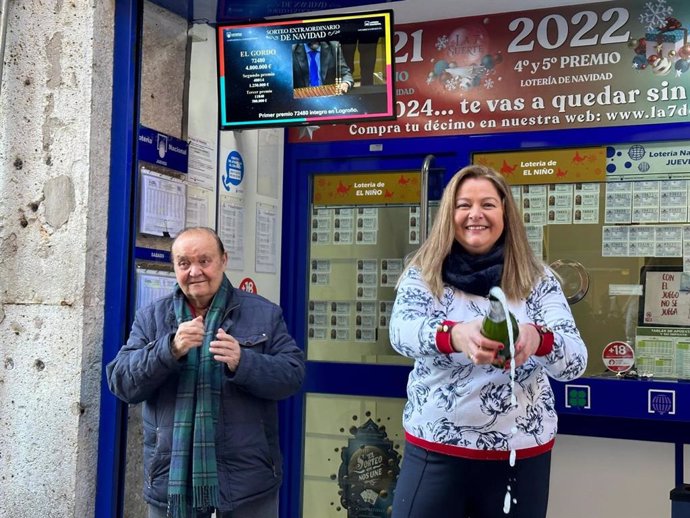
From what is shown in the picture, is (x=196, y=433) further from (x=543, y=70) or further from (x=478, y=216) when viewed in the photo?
(x=543, y=70)

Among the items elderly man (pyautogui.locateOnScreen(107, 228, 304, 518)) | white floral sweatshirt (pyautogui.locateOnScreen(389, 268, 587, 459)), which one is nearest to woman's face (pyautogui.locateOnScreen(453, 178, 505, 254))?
white floral sweatshirt (pyautogui.locateOnScreen(389, 268, 587, 459))

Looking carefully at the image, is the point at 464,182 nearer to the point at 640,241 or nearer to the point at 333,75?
the point at 333,75

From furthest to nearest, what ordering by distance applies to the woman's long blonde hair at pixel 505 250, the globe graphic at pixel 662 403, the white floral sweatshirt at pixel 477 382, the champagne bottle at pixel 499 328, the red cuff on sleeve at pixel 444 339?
the globe graphic at pixel 662 403 < the woman's long blonde hair at pixel 505 250 < the white floral sweatshirt at pixel 477 382 < the red cuff on sleeve at pixel 444 339 < the champagne bottle at pixel 499 328

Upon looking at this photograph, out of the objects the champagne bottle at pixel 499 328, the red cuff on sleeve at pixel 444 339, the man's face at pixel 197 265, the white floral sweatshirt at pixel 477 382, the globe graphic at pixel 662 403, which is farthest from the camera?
the globe graphic at pixel 662 403

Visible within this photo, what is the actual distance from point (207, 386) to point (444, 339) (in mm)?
942

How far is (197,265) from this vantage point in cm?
290

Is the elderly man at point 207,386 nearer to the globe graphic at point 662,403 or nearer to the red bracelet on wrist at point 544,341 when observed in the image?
the red bracelet on wrist at point 544,341

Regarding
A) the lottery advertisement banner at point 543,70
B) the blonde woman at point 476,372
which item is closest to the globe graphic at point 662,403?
the lottery advertisement banner at point 543,70

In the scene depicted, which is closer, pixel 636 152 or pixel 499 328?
pixel 499 328

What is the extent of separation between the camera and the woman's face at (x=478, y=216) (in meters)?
2.47

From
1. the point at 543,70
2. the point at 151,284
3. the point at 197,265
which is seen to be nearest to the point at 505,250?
the point at 197,265

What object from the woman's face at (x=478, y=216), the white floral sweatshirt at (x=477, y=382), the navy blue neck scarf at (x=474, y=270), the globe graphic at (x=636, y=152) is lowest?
the white floral sweatshirt at (x=477, y=382)

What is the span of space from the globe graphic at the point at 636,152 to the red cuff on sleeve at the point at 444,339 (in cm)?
211

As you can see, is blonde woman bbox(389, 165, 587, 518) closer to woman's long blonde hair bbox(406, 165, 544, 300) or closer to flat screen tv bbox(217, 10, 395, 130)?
woman's long blonde hair bbox(406, 165, 544, 300)
